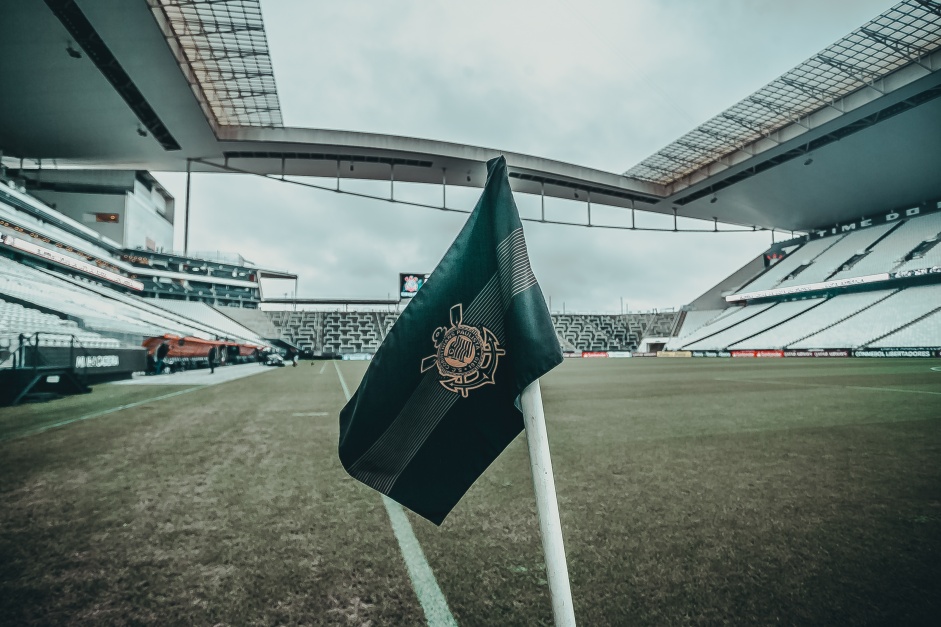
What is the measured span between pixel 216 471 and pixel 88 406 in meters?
5.04

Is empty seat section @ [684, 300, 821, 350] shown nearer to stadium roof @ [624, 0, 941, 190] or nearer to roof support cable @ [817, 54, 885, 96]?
stadium roof @ [624, 0, 941, 190]

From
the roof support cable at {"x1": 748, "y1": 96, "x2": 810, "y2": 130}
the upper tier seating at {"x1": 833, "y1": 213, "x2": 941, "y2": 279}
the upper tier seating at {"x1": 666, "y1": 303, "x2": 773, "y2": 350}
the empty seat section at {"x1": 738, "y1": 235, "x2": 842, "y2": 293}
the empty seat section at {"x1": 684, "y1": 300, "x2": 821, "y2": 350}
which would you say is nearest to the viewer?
the roof support cable at {"x1": 748, "y1": 96, "x2": 810, "y2": 130}

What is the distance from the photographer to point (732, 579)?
1488mm

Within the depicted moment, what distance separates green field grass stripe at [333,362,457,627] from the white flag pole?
0.47 meters

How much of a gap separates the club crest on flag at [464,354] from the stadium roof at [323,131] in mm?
17038

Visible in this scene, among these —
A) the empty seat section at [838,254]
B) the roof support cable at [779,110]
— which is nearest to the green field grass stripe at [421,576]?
the roof support cable at [779,110]

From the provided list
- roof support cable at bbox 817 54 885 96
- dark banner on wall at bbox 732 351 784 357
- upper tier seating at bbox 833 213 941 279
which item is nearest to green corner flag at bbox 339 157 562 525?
roof support cable at bbox 817 54 885 96

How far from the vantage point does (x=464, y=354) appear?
1.10 meters

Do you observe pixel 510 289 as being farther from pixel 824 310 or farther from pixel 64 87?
pixel 824 310

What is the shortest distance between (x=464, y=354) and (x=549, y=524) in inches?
17.0

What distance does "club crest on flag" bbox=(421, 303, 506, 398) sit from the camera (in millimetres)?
1101

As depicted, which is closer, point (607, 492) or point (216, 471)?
point (607, 492)

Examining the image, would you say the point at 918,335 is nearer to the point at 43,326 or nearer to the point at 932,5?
the point at 932,5

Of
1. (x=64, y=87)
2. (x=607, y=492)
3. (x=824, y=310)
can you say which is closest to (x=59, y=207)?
(x=64, y=87)
